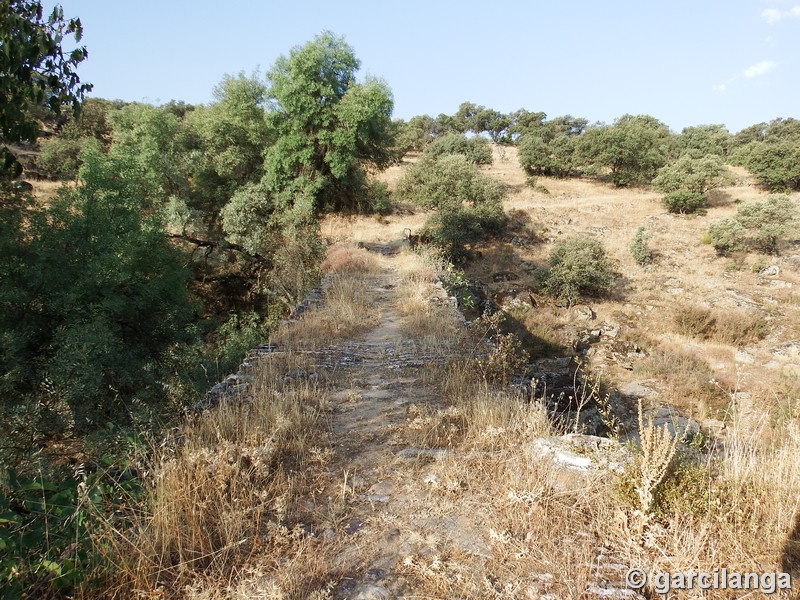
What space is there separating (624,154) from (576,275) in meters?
23.9

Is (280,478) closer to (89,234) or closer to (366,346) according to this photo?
(366,346)

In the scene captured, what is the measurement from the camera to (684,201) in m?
27.3

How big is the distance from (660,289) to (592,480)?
1779 cm

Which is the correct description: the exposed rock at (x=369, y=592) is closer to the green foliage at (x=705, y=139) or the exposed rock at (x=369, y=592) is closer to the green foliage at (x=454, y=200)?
the green foliage at (x=454, y=200)

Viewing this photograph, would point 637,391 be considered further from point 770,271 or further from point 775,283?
point 770,271

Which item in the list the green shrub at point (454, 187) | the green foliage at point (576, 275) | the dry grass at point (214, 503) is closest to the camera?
the dry grass at point (214, 503)

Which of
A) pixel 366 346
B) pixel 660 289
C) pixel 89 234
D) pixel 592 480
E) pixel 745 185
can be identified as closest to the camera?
pixel 592 480

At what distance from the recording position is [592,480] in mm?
2990

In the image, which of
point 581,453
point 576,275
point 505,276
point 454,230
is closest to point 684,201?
point 576,275

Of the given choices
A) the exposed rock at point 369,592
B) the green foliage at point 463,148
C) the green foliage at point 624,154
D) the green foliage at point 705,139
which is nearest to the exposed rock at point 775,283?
the green foliage at point 624,154

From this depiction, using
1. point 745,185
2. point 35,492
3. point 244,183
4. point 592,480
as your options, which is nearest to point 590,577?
point 592,480

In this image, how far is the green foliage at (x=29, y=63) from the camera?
2312mm

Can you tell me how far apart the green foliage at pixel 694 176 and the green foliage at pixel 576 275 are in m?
16.8

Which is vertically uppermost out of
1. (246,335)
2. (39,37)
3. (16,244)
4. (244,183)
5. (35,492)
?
(244,183)
